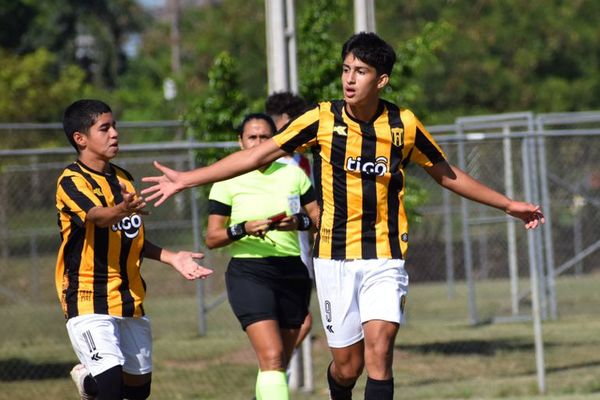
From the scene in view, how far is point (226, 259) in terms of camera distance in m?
16.9

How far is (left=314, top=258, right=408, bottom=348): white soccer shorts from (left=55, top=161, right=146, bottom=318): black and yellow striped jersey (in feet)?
3.82

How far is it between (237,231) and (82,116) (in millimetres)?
1391

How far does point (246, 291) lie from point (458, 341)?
24.8 ft

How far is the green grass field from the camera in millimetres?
11914

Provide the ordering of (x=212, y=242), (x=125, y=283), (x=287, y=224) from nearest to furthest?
(x=125, y=283), (x=287, y=224), (x=212, y=242)

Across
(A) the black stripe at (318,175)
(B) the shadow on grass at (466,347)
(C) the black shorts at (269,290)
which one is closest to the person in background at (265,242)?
(C) the black shorts at (269,290)

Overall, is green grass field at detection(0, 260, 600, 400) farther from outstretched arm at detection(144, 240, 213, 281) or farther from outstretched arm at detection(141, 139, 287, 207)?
outstretched arm at detection(141, 139, 287, 207)

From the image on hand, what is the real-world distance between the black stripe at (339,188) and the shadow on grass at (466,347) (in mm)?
7345

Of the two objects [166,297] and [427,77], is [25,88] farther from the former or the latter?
[166,297]

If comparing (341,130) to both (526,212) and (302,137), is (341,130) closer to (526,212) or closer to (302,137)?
(302,137)

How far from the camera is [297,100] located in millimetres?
9734

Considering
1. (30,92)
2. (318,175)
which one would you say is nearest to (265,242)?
(318,175)

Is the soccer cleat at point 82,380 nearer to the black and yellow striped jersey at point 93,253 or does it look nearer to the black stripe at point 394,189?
the black and yellow striped jersey at point 93,253

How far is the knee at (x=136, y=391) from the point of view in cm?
760
